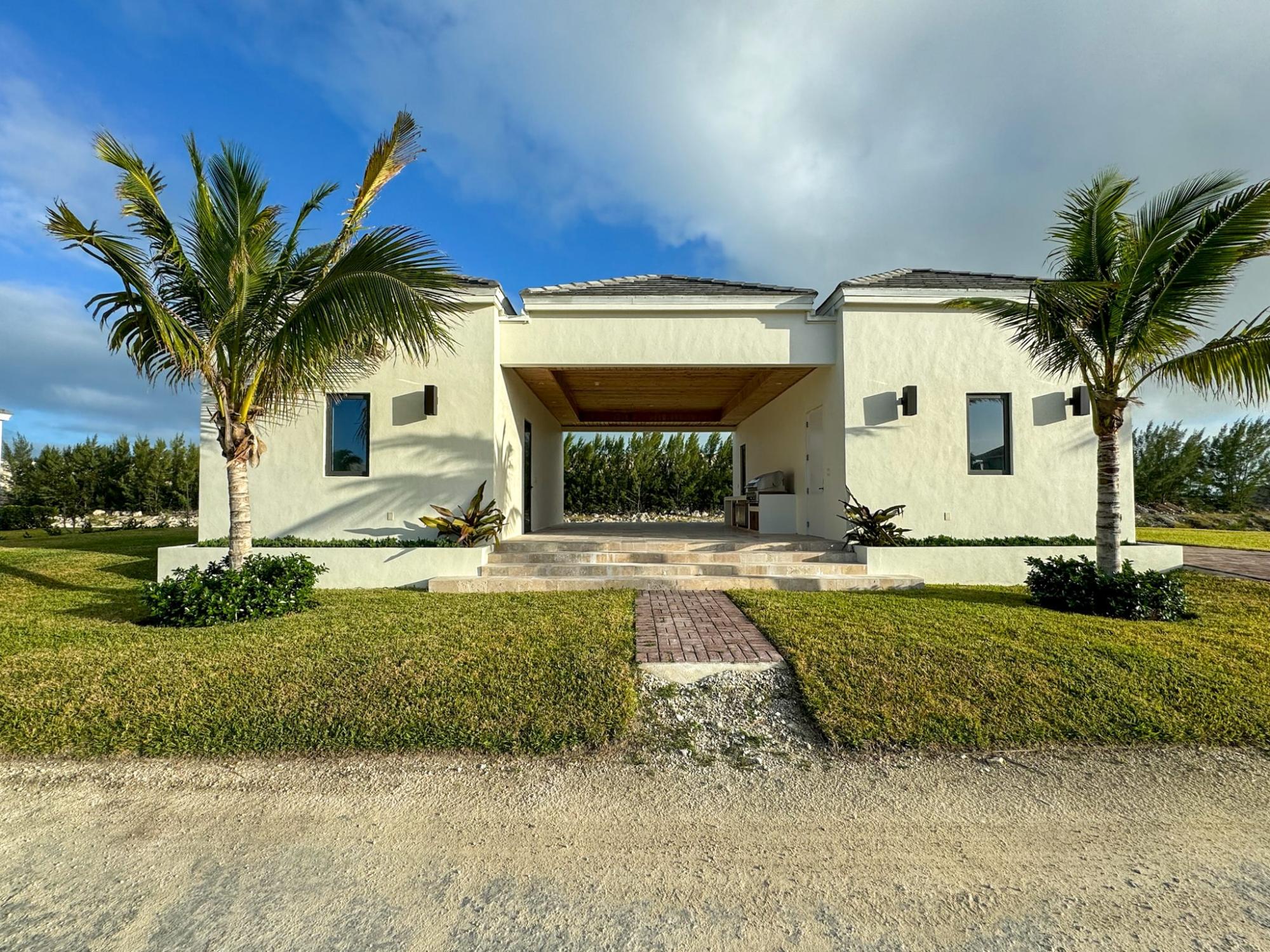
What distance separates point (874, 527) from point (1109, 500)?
284cm

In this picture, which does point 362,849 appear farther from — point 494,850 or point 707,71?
point 707,71

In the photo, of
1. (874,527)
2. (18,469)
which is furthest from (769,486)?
(18,469)

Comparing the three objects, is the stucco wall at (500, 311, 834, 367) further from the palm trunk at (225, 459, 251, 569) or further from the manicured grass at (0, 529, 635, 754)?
the manicured grass at (0, 529, 635, 754)

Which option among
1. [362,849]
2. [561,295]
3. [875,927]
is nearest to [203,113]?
[561,295]

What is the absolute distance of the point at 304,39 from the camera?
7.93 metres

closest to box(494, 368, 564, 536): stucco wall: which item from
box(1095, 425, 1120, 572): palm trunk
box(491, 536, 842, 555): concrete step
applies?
box(491, 536, 842, 555): concrete step

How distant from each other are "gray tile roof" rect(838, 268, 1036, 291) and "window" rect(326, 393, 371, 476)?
804cm

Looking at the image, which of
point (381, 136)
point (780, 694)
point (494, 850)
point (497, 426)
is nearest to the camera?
point (494, 850)

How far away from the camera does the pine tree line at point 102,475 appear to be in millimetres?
17844

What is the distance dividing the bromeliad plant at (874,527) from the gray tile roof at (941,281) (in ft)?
11.8

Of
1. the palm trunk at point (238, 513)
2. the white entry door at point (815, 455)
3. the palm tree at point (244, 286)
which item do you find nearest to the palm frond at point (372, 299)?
the palm tree at point (244, 286)

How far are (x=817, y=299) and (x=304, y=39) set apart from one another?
849cm

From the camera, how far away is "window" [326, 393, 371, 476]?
9.22 metres

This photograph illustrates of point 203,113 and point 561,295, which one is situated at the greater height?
point 203,113
